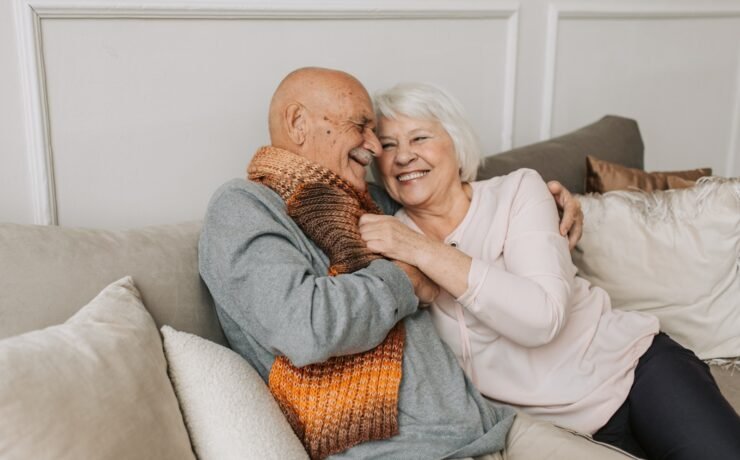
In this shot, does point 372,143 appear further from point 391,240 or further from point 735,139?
point 735,139

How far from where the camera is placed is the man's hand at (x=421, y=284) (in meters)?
1.55

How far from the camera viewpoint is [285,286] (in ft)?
4.30

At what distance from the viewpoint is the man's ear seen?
1586 millimetres

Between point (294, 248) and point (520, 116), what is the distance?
4.86 feet

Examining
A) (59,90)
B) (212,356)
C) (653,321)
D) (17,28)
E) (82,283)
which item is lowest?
(653,321)

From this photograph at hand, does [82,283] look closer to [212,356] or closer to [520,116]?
[212,356]

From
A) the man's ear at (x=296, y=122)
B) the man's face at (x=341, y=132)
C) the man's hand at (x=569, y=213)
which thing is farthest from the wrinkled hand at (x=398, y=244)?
the man's hand at (x=569, y=213)

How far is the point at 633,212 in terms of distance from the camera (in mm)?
2055

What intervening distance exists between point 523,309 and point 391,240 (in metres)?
0.30

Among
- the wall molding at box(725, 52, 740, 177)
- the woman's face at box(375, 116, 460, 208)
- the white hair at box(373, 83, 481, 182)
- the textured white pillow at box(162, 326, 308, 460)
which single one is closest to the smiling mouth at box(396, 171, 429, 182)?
the woman's face at box(375, 116, 460, 208)

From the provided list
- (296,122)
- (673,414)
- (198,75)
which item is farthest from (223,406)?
(673,414)

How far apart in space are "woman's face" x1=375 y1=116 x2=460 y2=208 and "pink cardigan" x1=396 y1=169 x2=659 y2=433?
0.10 metres

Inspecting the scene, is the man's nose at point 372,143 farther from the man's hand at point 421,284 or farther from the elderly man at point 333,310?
the man's hand at point 421,284

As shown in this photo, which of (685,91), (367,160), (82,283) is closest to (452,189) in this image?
(367,160)
